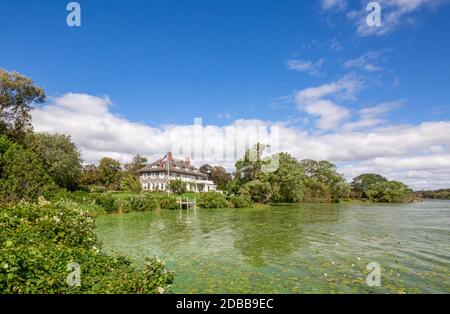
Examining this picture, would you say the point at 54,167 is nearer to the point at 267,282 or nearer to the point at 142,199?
the point at 142,199

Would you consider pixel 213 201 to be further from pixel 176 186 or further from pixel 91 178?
pixel 91 178

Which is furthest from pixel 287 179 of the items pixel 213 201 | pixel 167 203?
pixel 167 203

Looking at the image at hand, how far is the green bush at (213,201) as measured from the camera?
50.7m

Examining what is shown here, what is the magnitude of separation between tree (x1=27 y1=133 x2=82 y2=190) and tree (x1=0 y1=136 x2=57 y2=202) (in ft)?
65.9

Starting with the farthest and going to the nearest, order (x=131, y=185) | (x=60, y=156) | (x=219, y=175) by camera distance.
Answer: (x=219, y=175) < (x=131, y=185) < (x=60, y=156)

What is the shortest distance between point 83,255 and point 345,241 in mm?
15952

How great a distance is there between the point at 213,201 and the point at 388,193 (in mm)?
60944

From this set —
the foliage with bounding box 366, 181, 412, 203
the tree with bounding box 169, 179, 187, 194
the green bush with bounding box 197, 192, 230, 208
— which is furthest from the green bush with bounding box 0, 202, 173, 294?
the foliage with bounding box 366, 181, 412, 203

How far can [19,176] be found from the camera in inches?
1051

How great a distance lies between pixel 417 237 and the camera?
22.1 meters

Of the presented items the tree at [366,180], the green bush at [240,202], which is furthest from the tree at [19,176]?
the tree at [366,180]

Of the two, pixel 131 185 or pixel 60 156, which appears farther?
pixel 131 185

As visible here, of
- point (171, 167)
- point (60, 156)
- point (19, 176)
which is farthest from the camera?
point (171, 167)
